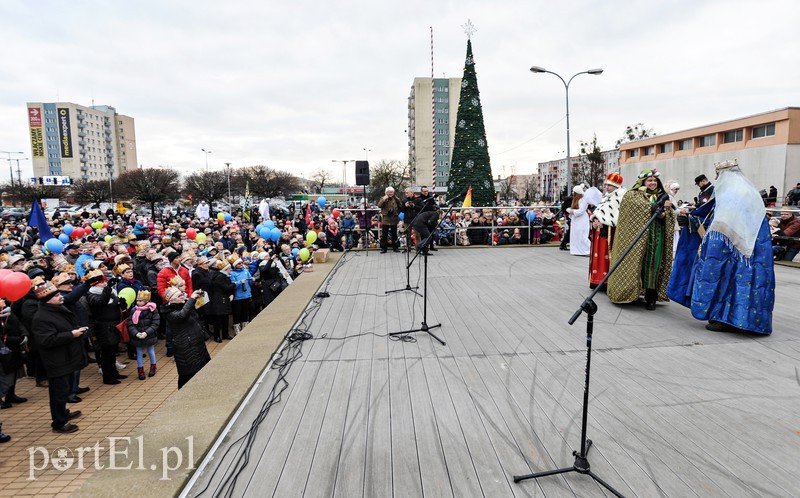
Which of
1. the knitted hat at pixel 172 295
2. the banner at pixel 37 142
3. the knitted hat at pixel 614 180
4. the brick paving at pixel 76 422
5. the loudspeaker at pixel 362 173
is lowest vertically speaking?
the brick paving at pixel 76 422

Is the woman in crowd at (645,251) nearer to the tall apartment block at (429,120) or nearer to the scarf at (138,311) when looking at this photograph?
the scarf at (138,311)

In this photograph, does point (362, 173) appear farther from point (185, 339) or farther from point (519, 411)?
point (519, 411)

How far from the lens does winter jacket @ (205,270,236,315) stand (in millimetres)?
8508

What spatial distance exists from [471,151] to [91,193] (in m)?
54.2

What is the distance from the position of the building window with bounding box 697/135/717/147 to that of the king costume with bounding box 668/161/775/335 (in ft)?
126

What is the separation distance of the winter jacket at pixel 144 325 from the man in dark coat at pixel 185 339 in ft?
6.07

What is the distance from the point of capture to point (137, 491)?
2.58 meters

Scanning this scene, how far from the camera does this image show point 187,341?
565 cm

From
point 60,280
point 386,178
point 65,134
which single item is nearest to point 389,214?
point 60,280

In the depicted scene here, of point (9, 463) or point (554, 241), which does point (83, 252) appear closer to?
point (9, 463)

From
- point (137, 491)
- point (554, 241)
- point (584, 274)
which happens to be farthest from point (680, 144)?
point (137, 491)

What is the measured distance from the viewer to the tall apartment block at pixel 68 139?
362ft

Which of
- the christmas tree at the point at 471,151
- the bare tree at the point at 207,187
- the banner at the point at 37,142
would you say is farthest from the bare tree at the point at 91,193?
the banner at the point at 37,142

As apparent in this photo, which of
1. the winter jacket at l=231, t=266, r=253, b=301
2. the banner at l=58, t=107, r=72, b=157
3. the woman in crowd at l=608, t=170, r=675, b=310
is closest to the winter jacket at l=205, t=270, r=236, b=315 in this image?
the winter jacket at l=231, t=266, r=253, b=301
